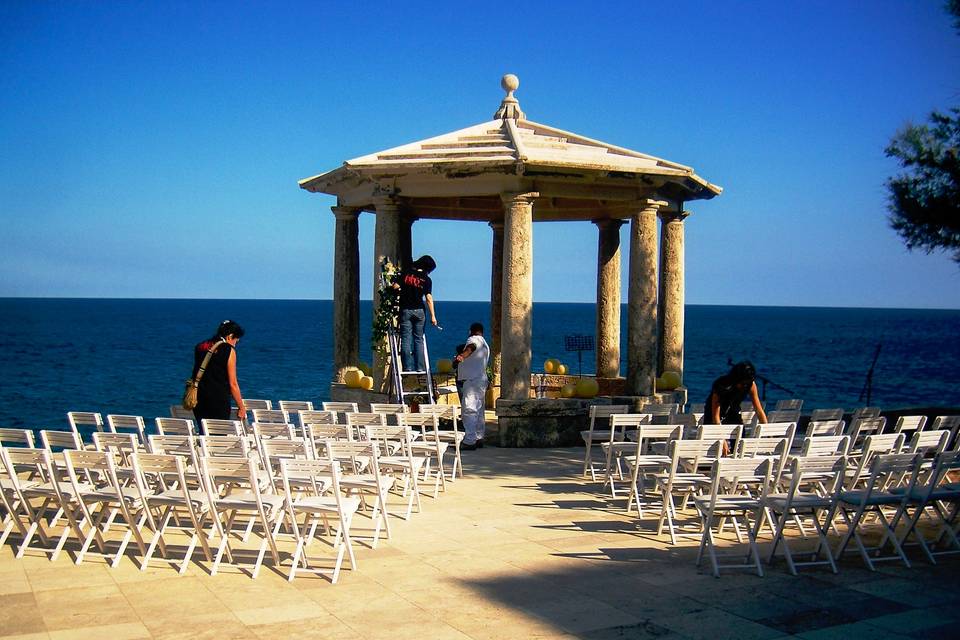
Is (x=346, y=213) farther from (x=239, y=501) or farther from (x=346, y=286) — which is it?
(x=239, y=501)

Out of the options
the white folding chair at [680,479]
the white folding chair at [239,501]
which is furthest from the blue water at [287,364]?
the white folding chair at [680,479]

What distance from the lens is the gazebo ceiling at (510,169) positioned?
1382 centimetres

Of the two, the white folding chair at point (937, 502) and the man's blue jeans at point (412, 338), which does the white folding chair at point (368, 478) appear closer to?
the white folding chair at point (937, 502)

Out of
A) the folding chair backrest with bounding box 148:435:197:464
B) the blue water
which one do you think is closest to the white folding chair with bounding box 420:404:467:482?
the folding chair backrest with bounding box 148:435:197:464

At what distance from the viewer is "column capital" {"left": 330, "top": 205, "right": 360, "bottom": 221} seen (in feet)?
54.5

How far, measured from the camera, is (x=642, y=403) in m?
15.0

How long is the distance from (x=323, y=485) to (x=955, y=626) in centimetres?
462

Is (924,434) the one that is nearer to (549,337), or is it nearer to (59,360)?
(59,360)

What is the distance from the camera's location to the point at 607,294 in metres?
18.5

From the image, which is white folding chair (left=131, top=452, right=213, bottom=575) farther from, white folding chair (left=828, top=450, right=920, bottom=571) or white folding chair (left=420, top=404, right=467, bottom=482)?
white folding chair (left=828, top=450, right=920, bottom=571)

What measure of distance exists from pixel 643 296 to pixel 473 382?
328 centimetres

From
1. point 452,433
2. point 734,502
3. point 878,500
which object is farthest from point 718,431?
point 452,433

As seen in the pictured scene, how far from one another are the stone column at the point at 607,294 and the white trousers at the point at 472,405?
17.4ft

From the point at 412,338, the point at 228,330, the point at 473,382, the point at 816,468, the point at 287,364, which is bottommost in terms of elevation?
the point at 287,364
